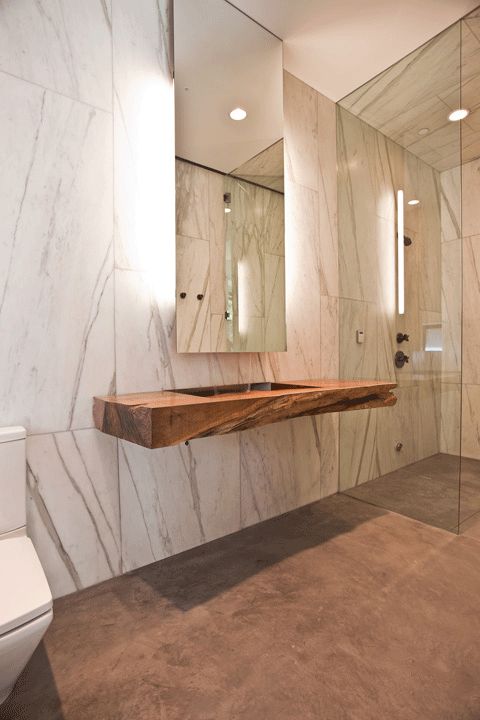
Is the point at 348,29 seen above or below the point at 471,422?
above

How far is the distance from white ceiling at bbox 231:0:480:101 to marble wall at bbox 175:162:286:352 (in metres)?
0.81

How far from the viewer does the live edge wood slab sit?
1158 mm

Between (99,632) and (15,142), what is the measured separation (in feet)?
5.58

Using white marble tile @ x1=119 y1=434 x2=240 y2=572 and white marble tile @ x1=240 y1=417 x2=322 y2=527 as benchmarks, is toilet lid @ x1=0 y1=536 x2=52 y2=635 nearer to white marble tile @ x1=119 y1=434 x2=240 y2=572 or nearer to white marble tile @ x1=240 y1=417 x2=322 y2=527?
white marble tile @ x1=119 y1=434 x2=240 y2=572

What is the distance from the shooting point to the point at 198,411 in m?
1.23

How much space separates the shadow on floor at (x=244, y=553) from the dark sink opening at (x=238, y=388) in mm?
732

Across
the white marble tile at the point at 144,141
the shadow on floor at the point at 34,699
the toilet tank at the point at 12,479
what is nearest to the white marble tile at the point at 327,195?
the white marble tile at the point at 144,141

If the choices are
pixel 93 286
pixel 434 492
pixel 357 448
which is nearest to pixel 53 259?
pixel 93 286

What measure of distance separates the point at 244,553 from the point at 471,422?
214 cm

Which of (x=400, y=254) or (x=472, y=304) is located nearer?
(x=400, y=254)

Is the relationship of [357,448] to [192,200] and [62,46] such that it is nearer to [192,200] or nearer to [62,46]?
[192,200]

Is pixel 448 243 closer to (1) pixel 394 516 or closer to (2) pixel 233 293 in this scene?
(2) pixel 233 293

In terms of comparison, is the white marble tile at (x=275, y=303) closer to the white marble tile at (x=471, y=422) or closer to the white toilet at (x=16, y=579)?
the white toilet at (x=16, y=579)

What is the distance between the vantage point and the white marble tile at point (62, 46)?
1326 millimetres
